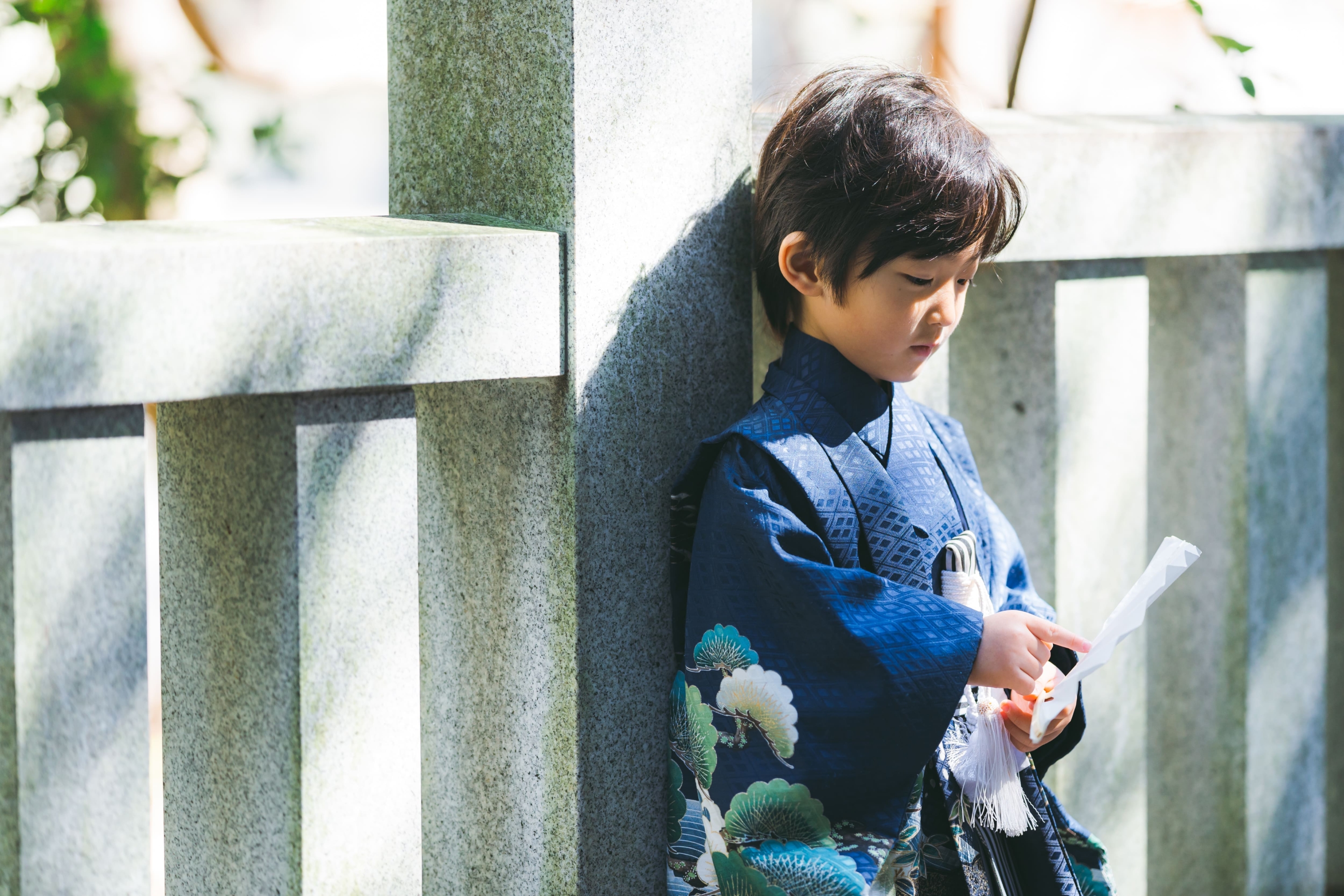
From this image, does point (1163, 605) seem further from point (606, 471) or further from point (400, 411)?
point (400, 411)

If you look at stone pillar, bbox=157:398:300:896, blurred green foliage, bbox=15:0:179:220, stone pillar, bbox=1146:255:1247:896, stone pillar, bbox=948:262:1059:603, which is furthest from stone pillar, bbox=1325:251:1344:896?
blurred green foliage, bbox=15:0:179:220

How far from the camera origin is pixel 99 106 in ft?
13.1

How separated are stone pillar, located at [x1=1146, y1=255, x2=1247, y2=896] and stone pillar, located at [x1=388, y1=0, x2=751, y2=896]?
2.81ft

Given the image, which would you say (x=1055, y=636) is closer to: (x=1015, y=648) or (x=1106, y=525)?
(x=1015, y=648)

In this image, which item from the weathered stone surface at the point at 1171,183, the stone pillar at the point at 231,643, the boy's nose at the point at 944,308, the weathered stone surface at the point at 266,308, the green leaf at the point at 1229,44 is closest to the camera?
the weathered stone surface at the point at 266,308

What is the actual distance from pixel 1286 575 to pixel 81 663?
1732mm

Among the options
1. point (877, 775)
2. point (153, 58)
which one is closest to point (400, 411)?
point (877, 775)

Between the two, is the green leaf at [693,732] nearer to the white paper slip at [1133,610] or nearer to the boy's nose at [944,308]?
the white paper slip at [1133,610]

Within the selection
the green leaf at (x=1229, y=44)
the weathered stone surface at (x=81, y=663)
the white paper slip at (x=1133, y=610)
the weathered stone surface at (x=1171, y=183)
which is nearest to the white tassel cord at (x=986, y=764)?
the white paper slip at (x=1133, y=610)

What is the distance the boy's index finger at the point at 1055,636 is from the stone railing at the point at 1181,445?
1.53 feet

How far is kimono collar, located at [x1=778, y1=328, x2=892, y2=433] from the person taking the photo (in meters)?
1.64

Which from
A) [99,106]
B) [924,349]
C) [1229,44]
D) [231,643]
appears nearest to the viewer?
[231,643]

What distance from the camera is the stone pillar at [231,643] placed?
55.3 inches

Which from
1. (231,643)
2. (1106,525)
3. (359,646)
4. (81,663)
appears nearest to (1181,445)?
(1106,525)
